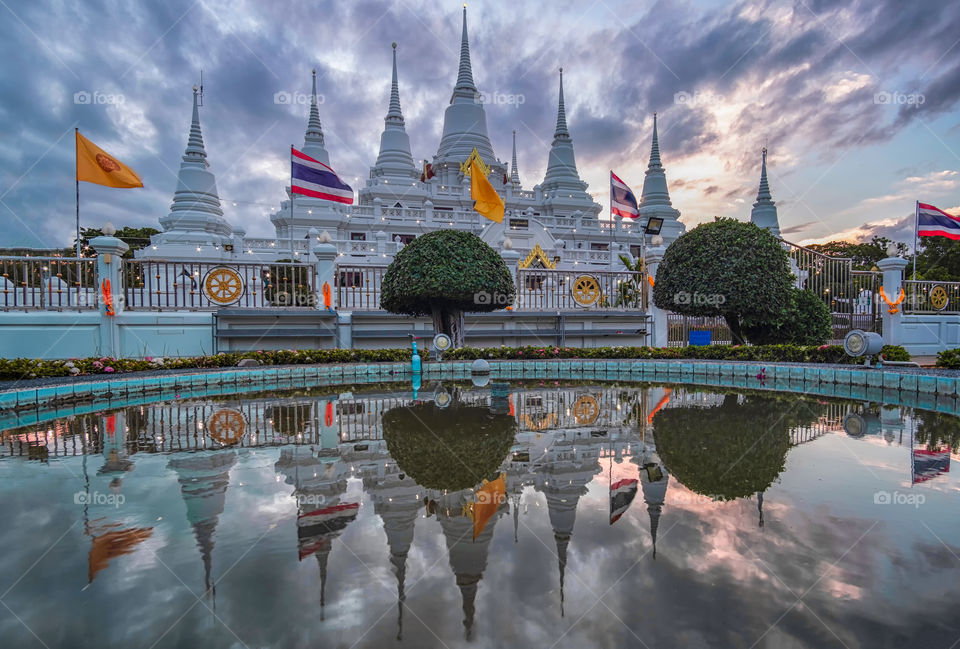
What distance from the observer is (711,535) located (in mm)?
2852

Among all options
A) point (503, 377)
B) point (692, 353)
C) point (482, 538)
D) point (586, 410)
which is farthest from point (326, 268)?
point (482, 538)

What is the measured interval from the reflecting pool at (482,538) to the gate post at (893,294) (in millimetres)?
10533

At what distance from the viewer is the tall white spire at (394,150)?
108 feet

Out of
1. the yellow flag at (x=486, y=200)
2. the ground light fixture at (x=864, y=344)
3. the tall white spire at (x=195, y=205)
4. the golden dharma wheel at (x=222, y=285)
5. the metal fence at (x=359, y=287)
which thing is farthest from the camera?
the tall white spire at (x=195, y=205)

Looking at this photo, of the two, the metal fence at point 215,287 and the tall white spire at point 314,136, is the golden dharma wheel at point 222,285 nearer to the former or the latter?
the metal fence at point 215,287

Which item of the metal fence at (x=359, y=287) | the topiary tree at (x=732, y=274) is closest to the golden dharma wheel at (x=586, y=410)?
the topiary tree at (x=732, y=274)

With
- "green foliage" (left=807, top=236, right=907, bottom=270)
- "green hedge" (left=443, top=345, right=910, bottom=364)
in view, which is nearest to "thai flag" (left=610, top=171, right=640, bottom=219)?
"green hedge" (left=443, top=345, right=910, bottom=364)

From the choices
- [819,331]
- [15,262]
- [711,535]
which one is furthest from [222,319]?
[819,331]

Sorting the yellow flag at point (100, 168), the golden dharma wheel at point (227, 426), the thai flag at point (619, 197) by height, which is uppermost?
the thai flag at point (619, 197)

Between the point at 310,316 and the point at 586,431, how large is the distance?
30.0 feet

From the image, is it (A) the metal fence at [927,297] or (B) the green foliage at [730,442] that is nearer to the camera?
(B) the green foliage at [730,442]

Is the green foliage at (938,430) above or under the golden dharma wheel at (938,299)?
under

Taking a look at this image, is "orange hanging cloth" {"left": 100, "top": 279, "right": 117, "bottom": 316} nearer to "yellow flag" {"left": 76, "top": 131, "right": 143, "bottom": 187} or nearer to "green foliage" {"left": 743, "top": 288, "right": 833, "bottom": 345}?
"yellow flag" {"left": 76, "top": 131, "right": 143, "bottom": 187}

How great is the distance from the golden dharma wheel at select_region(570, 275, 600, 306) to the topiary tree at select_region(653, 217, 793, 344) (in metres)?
3.03
